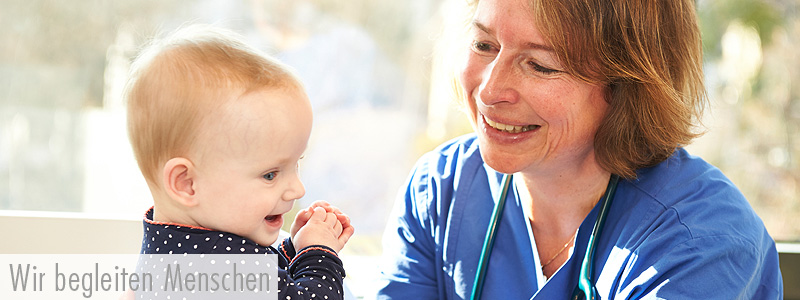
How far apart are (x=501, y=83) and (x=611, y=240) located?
369 millimetres

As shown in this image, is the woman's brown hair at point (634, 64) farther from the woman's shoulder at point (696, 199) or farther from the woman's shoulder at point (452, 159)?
the woman's shoulder at point (452, 159)

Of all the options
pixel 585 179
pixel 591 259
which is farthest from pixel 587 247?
pixel 585 179

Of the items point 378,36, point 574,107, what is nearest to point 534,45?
point 574,107

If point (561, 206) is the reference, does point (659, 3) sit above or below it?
above

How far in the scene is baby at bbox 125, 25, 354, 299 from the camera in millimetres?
988

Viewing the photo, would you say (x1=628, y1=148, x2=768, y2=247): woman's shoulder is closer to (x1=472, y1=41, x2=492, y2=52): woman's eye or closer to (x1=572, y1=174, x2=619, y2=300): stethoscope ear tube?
(x1=572, y1=174, x2=619, y2=300): stethoscope ear tube

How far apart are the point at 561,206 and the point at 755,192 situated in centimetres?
200

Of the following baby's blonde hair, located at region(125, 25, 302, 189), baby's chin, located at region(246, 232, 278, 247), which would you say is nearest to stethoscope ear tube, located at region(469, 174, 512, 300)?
baby's chin, located at region(246, 232, 278, 247)

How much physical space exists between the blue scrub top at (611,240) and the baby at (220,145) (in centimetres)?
48

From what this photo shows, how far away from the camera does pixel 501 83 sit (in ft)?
4.26

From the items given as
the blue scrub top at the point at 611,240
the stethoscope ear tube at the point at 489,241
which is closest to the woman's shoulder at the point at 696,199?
the blue scrub top at the point at 611,240

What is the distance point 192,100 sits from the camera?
0.98 metres

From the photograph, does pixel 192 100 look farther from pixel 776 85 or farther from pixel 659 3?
pixel 776 85

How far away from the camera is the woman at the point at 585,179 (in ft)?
4.14
